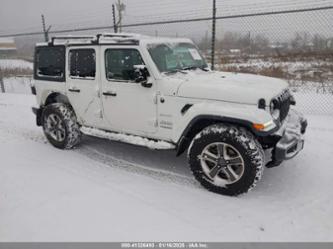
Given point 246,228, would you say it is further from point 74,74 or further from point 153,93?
point 74,74

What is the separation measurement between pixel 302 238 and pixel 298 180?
126 centimetres

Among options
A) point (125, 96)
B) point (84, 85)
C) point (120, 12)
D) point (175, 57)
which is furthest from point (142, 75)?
point (120, 12)

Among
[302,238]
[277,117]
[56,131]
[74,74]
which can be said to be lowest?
[302,238]

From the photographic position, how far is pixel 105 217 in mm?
3119

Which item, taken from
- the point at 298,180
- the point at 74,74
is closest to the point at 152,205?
the point at 298,180

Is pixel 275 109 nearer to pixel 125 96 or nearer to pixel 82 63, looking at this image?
pixel 125 96

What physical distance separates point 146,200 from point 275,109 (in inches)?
73.6

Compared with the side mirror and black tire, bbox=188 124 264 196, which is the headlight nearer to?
black tire, bbox=188 124 264 196

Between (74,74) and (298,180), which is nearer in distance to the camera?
(298,180)

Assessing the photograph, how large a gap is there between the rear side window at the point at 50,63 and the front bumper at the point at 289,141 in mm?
3596

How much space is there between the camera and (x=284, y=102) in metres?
3.74

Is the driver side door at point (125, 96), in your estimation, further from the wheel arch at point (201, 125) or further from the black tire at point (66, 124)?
the black tire at point (66, 124)

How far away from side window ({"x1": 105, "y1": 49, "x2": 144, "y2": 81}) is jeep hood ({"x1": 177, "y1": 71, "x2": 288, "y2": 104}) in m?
0.69

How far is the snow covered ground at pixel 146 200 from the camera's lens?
2.89m
